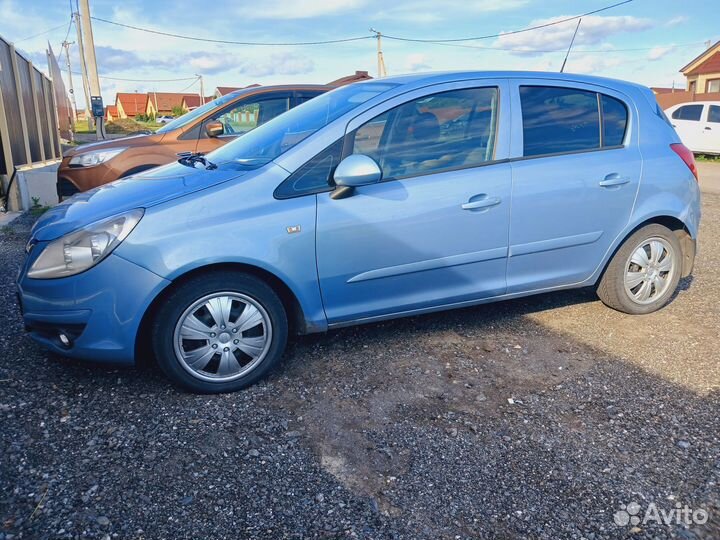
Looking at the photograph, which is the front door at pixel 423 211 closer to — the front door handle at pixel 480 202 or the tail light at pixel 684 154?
the front door handle at pixel 480 202

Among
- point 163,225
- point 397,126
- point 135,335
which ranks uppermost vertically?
point 397,126

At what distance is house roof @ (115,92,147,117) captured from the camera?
88600mm

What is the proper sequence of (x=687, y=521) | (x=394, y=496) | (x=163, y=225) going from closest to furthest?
(x=687, y=521) < (x=394, y=496) < (x=163, y=225)

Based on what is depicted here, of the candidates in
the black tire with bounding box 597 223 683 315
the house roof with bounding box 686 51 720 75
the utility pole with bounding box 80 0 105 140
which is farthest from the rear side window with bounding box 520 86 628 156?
the house roof with bounding box 686 51 720 75

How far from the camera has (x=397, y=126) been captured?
3.51 metres

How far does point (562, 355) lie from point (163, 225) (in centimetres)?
251

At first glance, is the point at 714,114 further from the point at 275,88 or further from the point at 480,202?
the point at 480,202

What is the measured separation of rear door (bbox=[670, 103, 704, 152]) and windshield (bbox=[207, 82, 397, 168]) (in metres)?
16.9

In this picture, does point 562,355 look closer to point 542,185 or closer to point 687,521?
point 542,185

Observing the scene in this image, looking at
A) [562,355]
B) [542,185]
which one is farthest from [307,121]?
[562,355]

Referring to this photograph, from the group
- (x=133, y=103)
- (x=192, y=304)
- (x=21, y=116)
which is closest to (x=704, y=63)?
(x=21, y=116)

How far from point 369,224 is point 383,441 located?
1.19 m

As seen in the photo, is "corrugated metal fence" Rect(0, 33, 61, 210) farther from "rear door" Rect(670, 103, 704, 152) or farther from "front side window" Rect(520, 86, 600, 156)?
"rear door" Rect(670, 103, 704, 152)

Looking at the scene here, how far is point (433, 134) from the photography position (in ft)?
11.7
